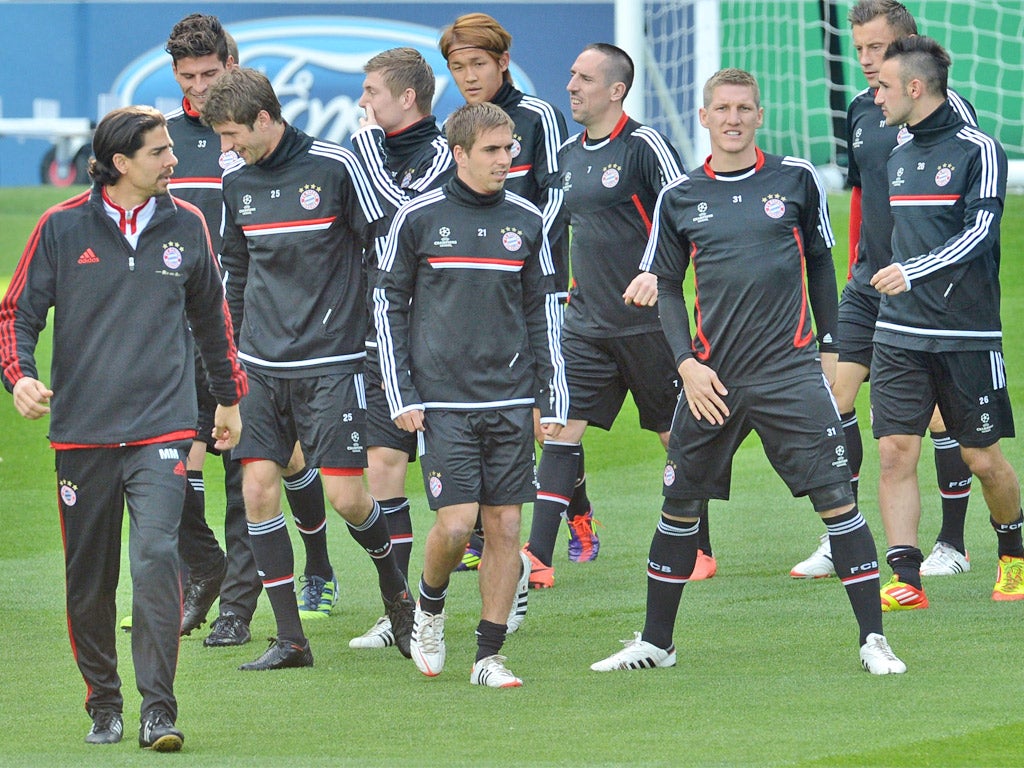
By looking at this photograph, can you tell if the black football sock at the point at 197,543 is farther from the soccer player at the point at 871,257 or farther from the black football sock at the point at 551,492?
the soccer player at the point at 871,257

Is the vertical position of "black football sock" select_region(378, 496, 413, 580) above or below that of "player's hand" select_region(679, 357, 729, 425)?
below

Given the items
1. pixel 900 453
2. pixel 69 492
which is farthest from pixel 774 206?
pixel 69 492

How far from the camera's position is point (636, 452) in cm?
1172

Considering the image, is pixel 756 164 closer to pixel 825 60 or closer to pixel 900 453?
pixel 900 453

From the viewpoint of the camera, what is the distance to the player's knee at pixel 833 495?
595cm

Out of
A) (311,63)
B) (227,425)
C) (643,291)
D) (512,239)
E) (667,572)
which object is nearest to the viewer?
(227,425)

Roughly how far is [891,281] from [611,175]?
5.69 ft

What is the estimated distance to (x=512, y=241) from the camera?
604 centimetres

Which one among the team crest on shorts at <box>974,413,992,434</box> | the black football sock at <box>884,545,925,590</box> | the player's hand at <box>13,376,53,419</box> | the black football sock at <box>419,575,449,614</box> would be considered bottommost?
the black football sock at <box>884,545,925,590</box>

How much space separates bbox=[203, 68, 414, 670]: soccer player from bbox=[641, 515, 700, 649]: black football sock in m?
1.14

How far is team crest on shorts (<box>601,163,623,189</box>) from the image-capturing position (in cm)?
775

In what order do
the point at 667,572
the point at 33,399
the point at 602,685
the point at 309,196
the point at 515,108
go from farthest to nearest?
the point at 515,108 → the point at 309,196 → the point at 667,572 → the point at 602,685 → the point at 33,399

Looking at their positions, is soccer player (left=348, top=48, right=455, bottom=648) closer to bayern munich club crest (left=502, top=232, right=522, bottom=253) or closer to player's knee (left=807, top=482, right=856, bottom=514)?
bayern munich club crest (left=502, top=232, right=522, bottom=253)

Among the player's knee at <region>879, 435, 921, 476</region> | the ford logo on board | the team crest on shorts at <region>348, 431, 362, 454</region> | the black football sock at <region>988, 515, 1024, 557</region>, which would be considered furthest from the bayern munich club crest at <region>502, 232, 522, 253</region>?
the ford logo on board
